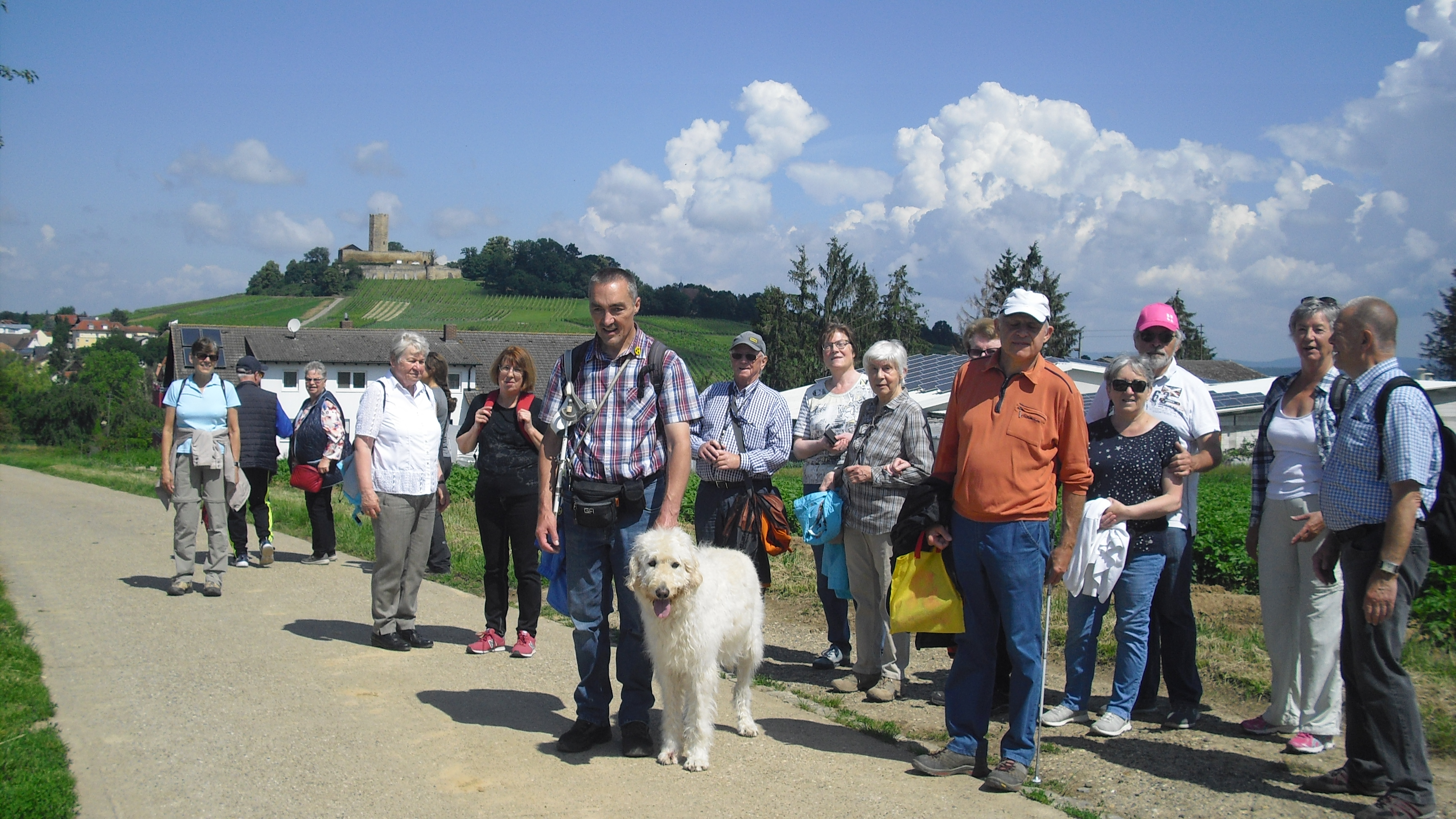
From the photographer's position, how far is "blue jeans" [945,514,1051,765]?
4633 millimetres

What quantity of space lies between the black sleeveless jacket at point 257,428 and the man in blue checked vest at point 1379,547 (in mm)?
9669

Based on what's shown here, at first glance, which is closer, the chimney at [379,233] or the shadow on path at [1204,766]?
the shadow on path at [1204,766]

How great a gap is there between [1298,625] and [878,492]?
2.41m

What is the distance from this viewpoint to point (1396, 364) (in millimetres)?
4434

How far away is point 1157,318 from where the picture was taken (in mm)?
5965

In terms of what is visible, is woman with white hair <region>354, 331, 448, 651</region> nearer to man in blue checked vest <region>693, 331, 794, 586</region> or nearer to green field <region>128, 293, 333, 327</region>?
man in blue checked vest <region>693, 331, 794, 586</region>

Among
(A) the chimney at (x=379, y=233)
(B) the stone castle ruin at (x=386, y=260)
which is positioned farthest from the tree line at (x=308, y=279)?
(A) the chimney at (x=379, y=233)

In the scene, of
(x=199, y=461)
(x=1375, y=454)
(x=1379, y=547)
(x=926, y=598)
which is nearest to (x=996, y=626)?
(x=926, y=598)

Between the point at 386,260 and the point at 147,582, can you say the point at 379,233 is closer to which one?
the point at 386,260

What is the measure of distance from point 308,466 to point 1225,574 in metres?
9.68

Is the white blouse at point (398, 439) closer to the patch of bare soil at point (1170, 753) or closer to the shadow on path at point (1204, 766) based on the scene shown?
the patch of bare soil at point (1170, 753)

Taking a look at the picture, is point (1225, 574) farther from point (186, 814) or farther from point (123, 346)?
point (123, 346)

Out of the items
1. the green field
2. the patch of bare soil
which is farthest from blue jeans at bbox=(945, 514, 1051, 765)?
the green field

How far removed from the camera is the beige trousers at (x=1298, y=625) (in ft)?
16.8
